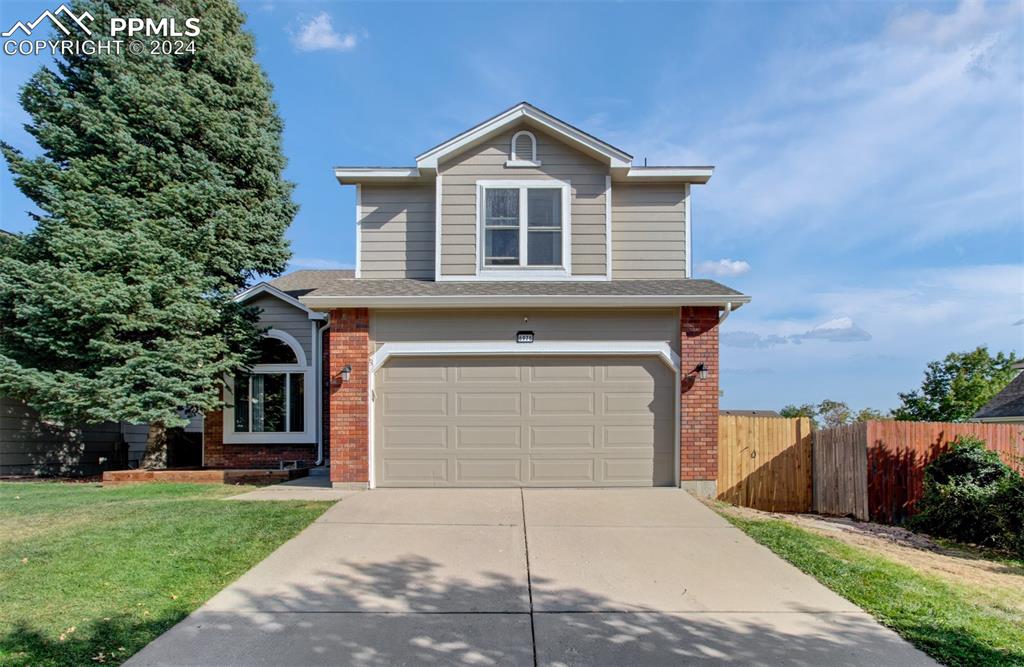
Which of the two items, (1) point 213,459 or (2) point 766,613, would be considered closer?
(2) point 766,613

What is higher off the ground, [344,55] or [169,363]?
[344,55]

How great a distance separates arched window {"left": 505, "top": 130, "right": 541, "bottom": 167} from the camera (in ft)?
34.2

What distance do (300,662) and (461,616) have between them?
48.5 inches

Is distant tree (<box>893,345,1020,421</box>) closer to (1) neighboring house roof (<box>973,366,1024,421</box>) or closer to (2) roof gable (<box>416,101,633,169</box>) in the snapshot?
(1) neighboring house roof (<box>973,366,1024,421</box>)

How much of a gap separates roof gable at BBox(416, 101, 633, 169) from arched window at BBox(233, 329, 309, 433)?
5623 millimetres

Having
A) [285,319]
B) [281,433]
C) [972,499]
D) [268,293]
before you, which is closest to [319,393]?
[281,433]

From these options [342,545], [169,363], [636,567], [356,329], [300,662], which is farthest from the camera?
[169,363]

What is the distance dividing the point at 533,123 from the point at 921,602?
8613 mm

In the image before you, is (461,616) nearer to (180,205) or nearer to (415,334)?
(415,334)

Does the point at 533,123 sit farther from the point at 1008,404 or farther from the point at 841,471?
the point at 1008,404

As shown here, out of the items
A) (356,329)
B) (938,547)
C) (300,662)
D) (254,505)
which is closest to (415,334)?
(356,329)

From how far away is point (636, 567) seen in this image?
5.73 metres

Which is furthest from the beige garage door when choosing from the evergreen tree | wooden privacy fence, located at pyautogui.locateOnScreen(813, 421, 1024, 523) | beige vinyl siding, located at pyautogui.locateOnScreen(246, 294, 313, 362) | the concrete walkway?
the evergreen tree

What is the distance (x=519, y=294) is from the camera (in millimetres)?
9203
